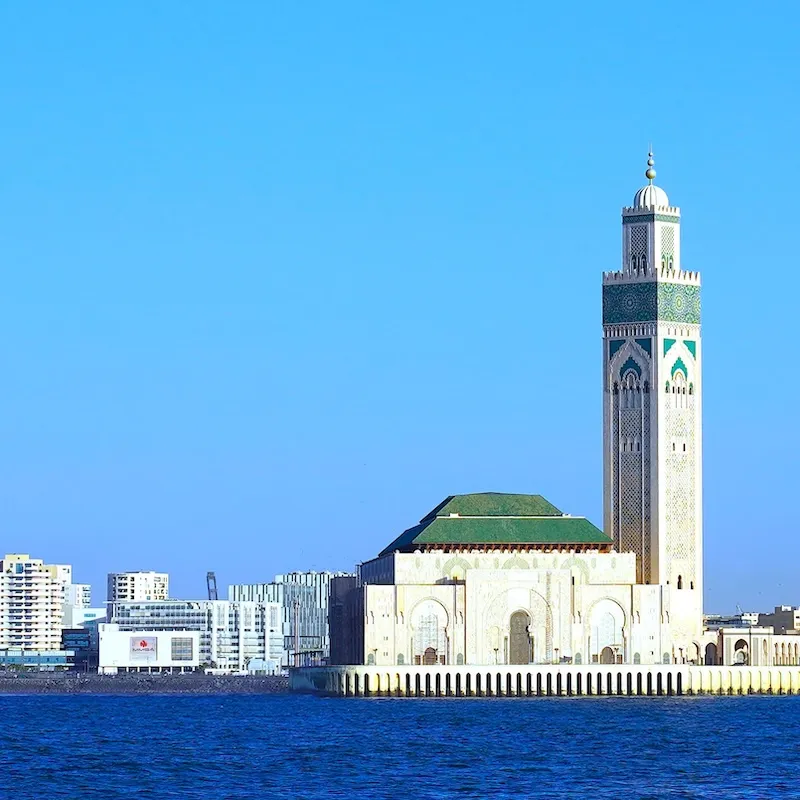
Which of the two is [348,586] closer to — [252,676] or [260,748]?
[252,676]

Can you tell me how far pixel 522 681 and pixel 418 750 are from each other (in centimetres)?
3846

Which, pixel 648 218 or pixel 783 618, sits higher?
pixel 648 218

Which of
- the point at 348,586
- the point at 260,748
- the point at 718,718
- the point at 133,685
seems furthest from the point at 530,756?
the point at 133,685

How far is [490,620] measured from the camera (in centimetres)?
11969

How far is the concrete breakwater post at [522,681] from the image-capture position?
385 feet

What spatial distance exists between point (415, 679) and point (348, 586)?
70.7 feet

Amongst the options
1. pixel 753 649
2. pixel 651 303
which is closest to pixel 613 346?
pixel 651 303

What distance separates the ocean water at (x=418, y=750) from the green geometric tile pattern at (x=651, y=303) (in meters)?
21.8

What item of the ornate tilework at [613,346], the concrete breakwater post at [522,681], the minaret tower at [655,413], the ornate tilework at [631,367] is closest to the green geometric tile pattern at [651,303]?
the minaret tower at [655,413]

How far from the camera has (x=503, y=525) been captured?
12256cm

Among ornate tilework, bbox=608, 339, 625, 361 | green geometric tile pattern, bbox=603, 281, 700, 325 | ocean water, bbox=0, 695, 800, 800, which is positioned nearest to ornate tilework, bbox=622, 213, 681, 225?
green geometric tile pattern, bbox=603, 281, 700, 325

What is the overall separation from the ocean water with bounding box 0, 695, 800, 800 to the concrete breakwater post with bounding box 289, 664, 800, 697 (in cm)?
168

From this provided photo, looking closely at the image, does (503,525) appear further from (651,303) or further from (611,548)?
(651,303)

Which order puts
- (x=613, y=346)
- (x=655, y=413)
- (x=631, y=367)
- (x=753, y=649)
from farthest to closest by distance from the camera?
(x=753, y=649)
(x=613, y=346)
(x=631, y=367)
(x=655, y=413)
